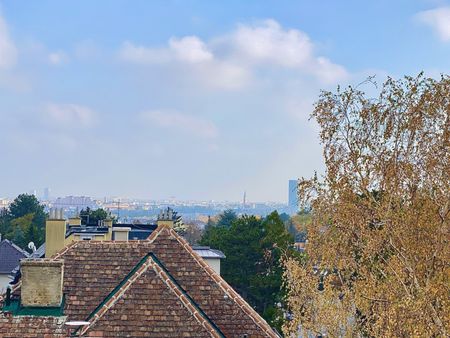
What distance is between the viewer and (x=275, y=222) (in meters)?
43.2

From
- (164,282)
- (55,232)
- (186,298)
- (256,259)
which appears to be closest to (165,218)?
(55,232)

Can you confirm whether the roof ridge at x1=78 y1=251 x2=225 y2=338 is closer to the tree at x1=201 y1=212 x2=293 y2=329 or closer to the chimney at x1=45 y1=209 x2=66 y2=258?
the chimney at x1=45 y1=209 x2=66 y2=258

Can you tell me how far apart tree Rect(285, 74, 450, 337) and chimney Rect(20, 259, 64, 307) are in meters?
7.35

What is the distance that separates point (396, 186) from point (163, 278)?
6.39 meters

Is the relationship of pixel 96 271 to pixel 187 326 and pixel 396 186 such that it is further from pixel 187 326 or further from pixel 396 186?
pixel 396 186

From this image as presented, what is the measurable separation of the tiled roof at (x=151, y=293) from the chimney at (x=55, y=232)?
4794 millimetres

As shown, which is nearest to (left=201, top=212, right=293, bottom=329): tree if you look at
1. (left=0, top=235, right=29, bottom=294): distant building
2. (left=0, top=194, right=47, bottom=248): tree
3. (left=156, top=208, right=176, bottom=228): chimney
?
(left=0, top=235, right=29, bottom=294): distant building

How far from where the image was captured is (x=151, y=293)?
→ 13930 millimetres

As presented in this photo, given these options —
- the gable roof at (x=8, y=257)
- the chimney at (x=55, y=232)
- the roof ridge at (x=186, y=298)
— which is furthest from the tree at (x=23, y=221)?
the roof ridge at (x=186, y=298)

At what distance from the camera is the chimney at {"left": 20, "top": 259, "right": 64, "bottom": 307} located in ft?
41.2

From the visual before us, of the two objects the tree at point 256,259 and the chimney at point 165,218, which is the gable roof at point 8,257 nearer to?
the tree at point 256,259

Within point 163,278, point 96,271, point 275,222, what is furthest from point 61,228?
point 275,222

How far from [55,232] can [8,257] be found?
104ft

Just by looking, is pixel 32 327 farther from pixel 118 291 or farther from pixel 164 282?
pixel 164 282
